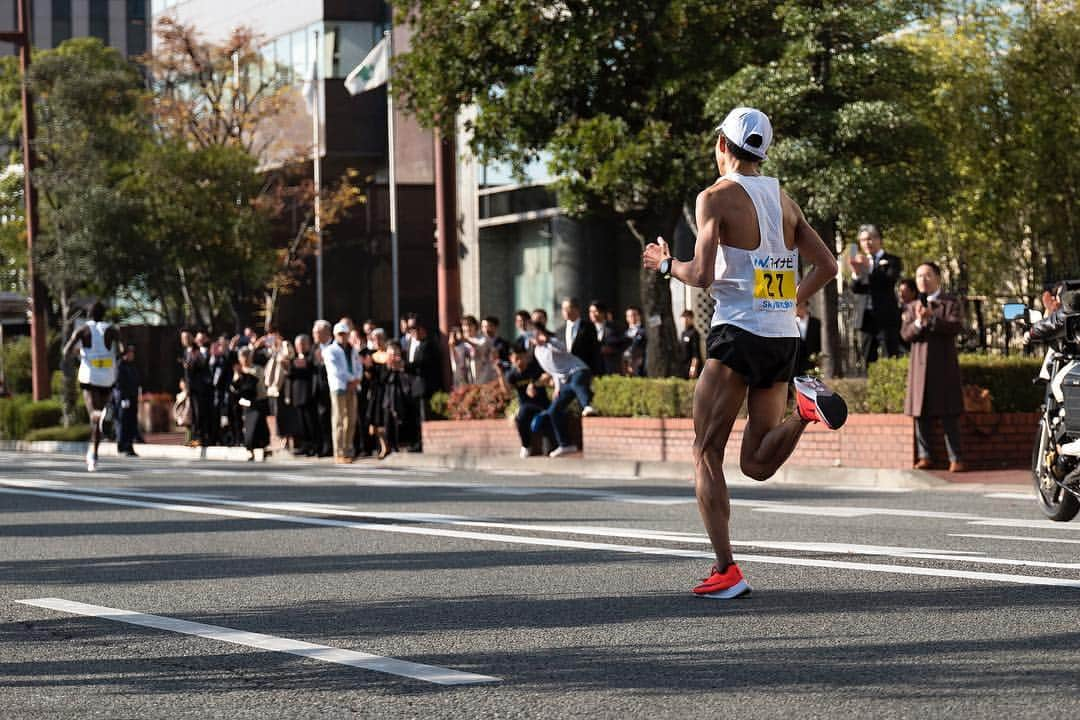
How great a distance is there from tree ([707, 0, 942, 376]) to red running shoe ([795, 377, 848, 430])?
44.8 ft

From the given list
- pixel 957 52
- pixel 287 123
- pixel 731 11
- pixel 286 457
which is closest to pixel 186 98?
pixel 287 123

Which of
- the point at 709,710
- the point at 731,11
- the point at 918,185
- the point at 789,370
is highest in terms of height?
the point at 731,11

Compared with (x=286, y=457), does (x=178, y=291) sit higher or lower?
higher

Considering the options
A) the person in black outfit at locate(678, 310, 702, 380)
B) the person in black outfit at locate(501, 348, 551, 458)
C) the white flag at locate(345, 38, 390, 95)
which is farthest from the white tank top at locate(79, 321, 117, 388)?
the white flag at locate(345, 38, 390, 95)

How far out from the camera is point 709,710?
564cm

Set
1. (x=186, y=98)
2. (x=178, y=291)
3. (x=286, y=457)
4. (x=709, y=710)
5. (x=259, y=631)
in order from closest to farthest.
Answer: (x=709, y=710) < (x=259, y=631) < (x=286, y=457) < (x=178, y=291) < (x=186, y=98)

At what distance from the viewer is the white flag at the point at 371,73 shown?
37.1 metres

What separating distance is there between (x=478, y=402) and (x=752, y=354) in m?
16.3

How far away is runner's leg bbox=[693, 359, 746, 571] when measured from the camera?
8164 mm

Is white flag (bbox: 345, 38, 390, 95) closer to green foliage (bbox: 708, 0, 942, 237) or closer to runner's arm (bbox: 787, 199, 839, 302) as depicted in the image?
green foliage (bbox: 708, 0, 942, 237)

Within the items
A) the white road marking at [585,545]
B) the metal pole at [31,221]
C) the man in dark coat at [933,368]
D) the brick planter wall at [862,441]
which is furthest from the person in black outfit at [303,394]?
the metal pole at [31,221]

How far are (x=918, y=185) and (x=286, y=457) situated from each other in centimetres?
1006

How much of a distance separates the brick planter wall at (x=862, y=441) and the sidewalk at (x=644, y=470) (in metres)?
0.26

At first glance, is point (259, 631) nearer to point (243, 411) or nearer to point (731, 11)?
point (731, 11)
